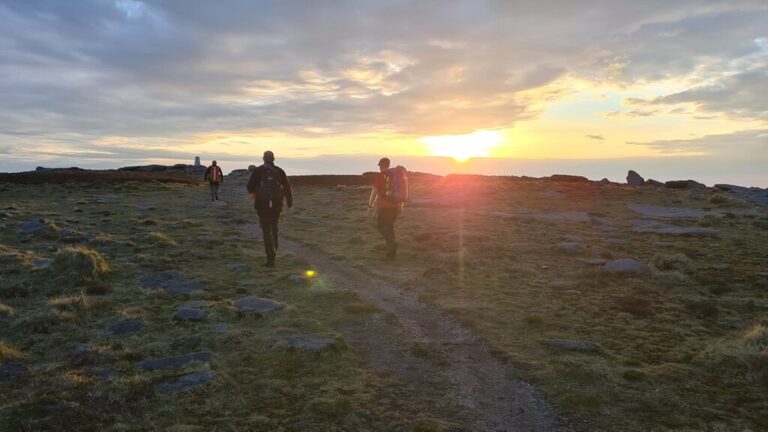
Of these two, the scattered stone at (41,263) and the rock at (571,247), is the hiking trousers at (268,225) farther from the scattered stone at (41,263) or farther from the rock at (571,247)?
the rock at (571,247)

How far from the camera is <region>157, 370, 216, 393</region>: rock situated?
7082mm

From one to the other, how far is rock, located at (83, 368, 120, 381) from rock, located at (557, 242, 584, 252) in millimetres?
15198

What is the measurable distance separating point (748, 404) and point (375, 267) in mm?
10425

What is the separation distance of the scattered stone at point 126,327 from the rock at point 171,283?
2250 millimetres

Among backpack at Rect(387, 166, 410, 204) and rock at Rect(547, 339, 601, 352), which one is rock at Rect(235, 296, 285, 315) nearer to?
rock at Rect(547, 339, 601, 352)

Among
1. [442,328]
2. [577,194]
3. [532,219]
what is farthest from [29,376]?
[577,194]

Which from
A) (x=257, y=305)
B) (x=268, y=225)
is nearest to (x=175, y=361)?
(x=257, y=305)

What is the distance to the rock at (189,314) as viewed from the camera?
33.4ft

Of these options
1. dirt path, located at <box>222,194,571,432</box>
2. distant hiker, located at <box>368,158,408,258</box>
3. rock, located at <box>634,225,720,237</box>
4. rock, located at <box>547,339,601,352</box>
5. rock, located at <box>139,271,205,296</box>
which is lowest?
dirt path, located at <box>222,194,571,432</box>

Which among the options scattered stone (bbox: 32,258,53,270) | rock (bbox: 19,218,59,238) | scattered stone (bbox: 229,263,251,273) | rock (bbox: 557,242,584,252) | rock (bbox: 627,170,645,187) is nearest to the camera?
scattered stone (bbox: 32,258,53,270)

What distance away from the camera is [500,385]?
743cm

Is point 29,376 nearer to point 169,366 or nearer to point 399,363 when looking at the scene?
point 169,366

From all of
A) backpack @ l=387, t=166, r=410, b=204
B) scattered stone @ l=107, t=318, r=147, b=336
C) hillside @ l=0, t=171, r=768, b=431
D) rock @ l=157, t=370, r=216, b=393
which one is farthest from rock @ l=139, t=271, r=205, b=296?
backpack @ l=387, t=166, r=410, b=204

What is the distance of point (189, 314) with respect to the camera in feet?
34.1
